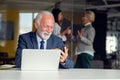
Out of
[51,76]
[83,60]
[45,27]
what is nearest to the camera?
[51,76]

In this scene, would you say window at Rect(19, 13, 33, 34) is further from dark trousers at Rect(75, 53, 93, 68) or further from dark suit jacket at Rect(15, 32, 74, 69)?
dark suit jacket at Rect(15, 32, 74, 69)

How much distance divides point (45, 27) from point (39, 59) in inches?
32.9

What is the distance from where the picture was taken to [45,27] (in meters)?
2.83

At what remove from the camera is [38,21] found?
286 cm

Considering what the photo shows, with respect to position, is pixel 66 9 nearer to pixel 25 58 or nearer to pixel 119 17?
pixel 119 17

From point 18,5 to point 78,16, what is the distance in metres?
1.71

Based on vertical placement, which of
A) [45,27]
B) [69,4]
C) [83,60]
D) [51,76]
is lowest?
[83,60]

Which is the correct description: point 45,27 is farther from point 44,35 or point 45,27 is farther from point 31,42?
point 31,42

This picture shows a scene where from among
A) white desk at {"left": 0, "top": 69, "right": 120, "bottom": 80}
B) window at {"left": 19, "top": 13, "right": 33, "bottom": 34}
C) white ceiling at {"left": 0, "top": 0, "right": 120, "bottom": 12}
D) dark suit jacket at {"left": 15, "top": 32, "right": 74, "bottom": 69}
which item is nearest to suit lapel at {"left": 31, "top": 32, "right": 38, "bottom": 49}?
dark suit jacket at {"left": 15, "top": 32, "right": 74, "bottom": 69}

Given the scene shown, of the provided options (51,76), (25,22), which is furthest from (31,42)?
(25,22)

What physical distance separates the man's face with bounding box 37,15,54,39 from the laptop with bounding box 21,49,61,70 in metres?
0.73

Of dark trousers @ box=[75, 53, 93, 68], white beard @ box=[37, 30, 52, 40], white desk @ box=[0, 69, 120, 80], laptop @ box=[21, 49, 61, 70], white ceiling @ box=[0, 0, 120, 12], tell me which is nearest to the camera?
white desk @ box=[0, 69, 120, 80]

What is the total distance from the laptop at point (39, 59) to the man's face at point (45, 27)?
0.73 m

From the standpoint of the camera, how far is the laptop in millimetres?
2025
